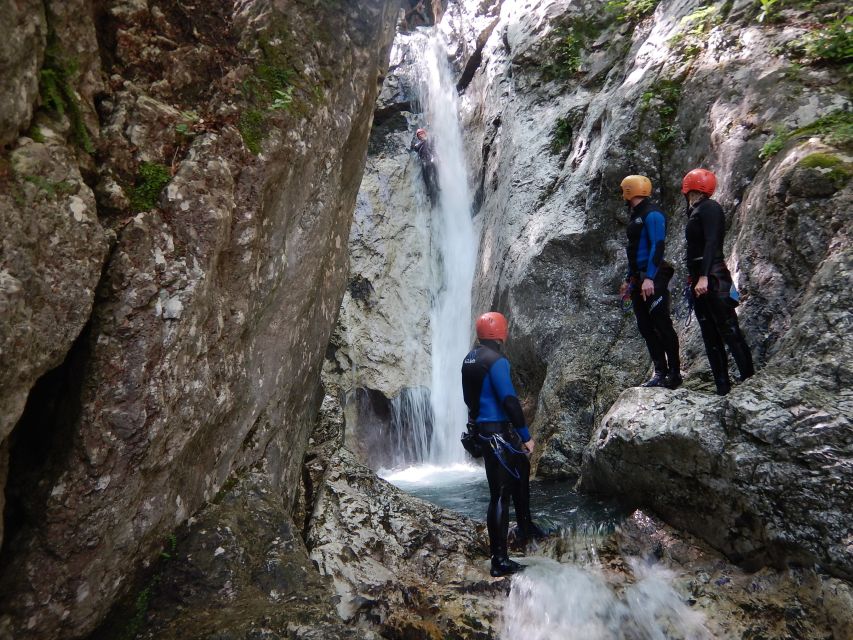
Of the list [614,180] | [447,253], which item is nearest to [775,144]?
[614,180]

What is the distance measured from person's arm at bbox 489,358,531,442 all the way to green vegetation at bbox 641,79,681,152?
575 cm

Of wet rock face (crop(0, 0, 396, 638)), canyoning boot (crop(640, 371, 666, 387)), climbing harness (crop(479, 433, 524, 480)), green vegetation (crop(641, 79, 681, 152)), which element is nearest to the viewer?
wet rock face (crop(0, 0, 396, 638))

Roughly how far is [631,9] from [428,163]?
22.9 feet

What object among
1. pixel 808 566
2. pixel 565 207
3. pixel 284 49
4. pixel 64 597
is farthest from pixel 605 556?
pixel 565 207

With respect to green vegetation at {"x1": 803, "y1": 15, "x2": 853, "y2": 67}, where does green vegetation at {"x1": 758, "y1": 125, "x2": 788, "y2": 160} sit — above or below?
below

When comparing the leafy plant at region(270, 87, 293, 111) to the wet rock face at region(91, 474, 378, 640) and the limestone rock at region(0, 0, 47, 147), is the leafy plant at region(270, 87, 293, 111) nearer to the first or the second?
the limestone rock at region(0, 0, 47, 147)

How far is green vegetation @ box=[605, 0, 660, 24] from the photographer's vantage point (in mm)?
11906

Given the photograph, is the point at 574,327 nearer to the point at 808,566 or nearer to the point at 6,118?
the point at 808,566

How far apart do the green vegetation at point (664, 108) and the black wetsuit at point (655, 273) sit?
325 centimetres

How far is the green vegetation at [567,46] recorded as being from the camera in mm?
13070

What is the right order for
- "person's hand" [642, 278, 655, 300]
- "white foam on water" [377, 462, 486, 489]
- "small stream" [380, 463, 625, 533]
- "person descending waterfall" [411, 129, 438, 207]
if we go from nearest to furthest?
"small stream" [380, 463, 625, 533] → "person's hand" [642, 278, 655, 300] → "white foam on water" [377, 462, 486, 489] → "person descending waterfall" [411, 129, 438, 207]

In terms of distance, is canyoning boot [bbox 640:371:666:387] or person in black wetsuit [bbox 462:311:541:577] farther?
canyoning boot [bbox 640:371:666:387]

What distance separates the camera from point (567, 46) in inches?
523

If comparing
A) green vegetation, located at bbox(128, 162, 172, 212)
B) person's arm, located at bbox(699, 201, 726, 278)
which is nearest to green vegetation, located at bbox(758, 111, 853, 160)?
person's arm, located at bbox(699, 201, 726, 278)
